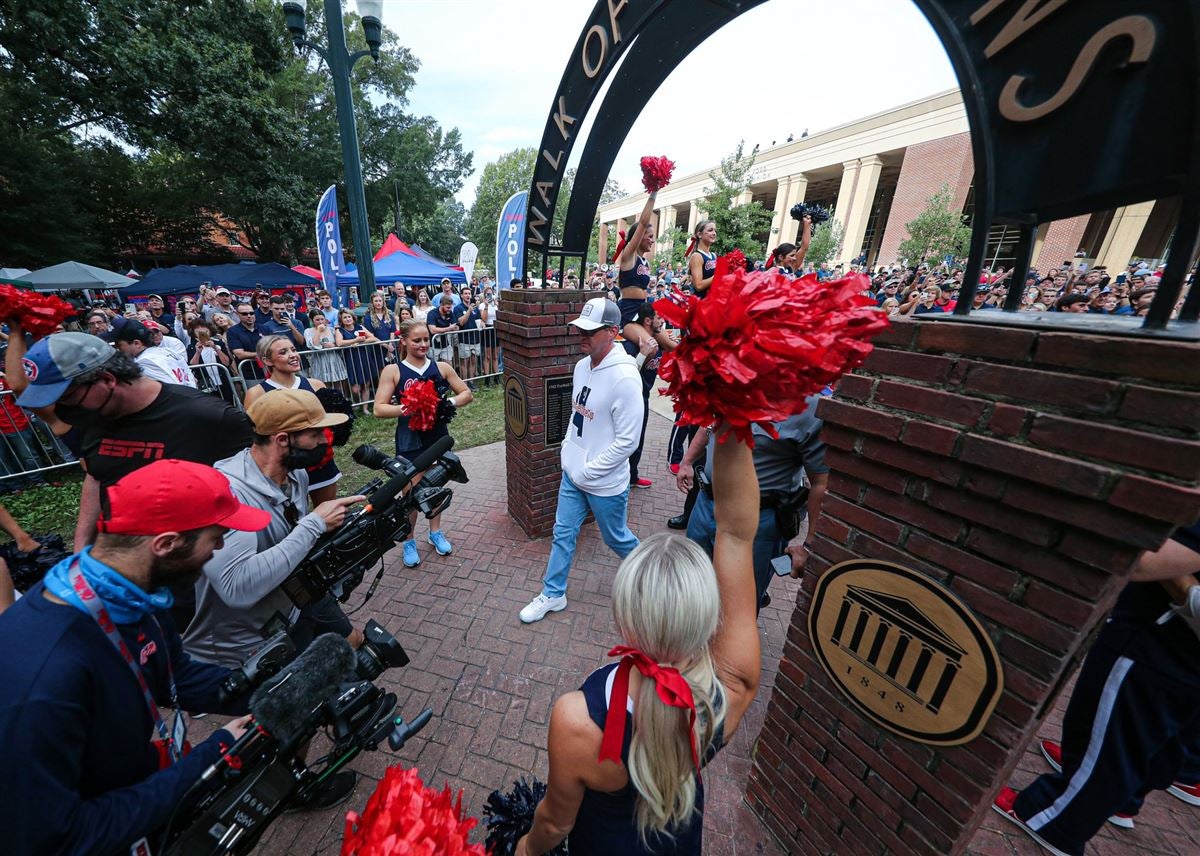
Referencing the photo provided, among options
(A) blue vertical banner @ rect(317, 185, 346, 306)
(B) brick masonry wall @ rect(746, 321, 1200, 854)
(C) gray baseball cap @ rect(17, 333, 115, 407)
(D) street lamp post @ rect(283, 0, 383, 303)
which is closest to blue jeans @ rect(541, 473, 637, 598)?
(B) brick masonry wall @ rect(746, 321, 1200, 854)

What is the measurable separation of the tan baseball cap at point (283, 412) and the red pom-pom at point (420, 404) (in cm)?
162

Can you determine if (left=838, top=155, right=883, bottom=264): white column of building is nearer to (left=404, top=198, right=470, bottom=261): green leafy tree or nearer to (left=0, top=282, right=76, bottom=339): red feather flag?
(left=404, top=198, right=470, bottom=261): green leafy tree

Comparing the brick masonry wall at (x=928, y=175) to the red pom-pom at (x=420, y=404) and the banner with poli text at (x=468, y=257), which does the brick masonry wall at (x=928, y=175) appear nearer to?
the banner with poli text at (x=468, y=257)

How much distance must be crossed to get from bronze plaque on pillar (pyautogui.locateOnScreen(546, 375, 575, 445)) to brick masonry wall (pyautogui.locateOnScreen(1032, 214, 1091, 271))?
90.7 ft

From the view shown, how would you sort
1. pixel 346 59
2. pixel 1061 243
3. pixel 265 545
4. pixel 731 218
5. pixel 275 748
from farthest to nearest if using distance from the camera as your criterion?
pixel 1061 243, pixel 731 218, pixel 346 59, pixel 265 545, pixel 275 748

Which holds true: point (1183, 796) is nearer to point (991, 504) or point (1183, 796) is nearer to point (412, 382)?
point (991, 504)

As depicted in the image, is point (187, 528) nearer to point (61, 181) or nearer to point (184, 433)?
point (184, 433)

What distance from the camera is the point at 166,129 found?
671 inches

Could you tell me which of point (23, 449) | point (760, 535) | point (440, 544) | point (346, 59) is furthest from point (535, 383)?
point (346, 59)

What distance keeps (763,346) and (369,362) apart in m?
8.84

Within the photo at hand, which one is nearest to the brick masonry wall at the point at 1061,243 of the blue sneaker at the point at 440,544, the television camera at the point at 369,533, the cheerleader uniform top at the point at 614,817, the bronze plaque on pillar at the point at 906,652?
the bronze plaque on pillar at the point at 906,652

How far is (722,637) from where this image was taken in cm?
144

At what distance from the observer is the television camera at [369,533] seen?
84.4 inches

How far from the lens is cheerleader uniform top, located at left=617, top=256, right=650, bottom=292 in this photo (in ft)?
18.2
